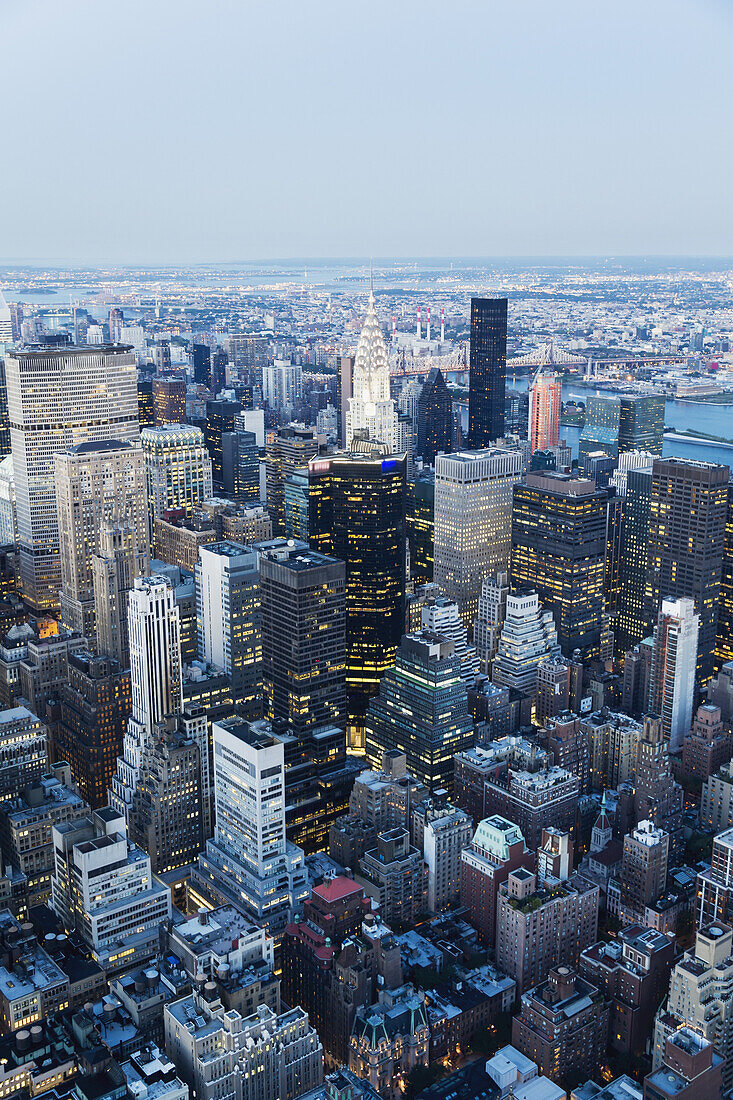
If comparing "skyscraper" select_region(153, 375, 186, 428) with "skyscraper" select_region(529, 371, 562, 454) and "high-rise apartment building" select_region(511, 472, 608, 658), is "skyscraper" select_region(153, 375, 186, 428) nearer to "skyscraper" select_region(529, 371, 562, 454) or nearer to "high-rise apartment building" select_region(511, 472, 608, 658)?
"skyscraper" select_region(529, 371, 562, 454)

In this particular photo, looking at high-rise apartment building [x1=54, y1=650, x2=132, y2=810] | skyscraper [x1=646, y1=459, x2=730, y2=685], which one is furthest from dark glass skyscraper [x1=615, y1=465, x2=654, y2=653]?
high-rise apartment building [x1=54, y1=650, x2=132, y2=810]

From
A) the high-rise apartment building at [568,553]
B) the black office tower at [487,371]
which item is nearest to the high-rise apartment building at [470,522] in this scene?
the high-rise apartment building at [568,553]

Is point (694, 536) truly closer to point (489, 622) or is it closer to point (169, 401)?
point (489, 622)

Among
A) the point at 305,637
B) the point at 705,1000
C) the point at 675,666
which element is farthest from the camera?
the point at 675,666

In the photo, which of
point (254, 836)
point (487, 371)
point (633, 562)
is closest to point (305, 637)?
point (254, 836)

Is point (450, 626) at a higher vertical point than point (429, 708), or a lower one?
higher

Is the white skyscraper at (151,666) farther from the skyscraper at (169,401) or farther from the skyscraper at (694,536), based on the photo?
the skyscraper at (169,401)
